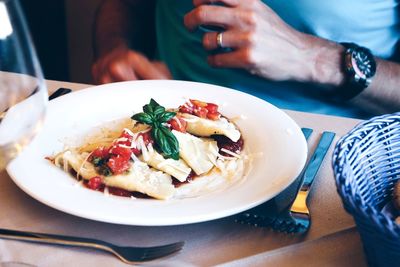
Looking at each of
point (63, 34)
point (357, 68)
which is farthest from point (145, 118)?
point (63, 34)

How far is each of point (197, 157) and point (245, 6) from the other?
43 centimetres

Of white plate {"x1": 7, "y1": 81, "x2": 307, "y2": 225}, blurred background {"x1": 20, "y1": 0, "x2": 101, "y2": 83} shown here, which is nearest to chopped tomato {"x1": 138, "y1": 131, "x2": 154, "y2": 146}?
white plate {"x1": 7, "y1": 81, "x2": 307, "y2": 225}

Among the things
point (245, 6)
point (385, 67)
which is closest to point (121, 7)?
point (245, 6)

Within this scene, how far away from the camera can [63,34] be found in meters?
2.42

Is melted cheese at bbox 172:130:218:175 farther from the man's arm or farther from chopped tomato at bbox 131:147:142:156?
the man's arm

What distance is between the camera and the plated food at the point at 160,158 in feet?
2.49

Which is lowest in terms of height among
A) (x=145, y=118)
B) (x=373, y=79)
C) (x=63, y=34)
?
(x=63, y=34)

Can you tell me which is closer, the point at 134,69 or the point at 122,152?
the point at 122,152

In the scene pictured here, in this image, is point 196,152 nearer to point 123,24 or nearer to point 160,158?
point 160,158

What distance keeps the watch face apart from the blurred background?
1352 millimetres

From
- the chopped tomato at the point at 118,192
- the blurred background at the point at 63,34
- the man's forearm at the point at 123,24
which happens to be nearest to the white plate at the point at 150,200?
the chopped tomato at the point at 118,192

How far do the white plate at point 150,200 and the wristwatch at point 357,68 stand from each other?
28 cm

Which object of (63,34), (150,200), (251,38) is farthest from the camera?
(63,34)

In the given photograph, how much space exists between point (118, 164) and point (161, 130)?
8 centimetres
